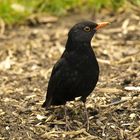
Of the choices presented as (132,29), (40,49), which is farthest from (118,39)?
(40,49)

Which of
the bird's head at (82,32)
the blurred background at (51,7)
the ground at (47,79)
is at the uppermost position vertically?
the blurred background at (51,7)

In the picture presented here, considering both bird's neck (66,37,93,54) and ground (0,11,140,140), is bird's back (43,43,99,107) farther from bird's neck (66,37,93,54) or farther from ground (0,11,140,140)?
ground (0,11,140,140)

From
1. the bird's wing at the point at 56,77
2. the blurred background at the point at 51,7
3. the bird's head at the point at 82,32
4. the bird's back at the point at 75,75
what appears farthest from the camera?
the blurred background at the point at 51,7

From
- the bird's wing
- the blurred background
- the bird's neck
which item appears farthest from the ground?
the bird's neck

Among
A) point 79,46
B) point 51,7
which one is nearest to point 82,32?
point 79,46

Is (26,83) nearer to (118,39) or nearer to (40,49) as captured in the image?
(40,49)

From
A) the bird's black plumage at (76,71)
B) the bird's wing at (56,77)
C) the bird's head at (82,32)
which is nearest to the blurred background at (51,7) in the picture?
the bird's head at (82,32)

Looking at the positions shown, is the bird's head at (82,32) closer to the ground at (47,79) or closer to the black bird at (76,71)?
the black bird at (76,71)
